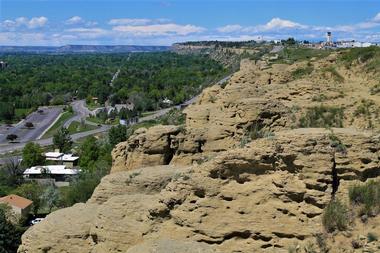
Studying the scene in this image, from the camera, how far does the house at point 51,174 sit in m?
64.8

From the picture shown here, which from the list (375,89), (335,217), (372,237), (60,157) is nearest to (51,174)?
(60,157)

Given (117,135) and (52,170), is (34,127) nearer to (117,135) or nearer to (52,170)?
(52,170)

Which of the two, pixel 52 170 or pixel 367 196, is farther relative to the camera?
pixel 52 170

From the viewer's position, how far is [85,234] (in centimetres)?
1867

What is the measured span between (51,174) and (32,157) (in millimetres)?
7625

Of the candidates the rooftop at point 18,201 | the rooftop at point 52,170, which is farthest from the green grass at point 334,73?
the rooftop at point 52,170

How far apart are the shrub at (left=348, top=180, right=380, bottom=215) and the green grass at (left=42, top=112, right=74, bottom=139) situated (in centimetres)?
9570

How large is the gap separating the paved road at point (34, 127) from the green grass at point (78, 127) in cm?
636

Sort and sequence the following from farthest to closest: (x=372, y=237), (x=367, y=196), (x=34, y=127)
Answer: (x=34, y=127) → (x=367, y=196) → (x=372, y=237)

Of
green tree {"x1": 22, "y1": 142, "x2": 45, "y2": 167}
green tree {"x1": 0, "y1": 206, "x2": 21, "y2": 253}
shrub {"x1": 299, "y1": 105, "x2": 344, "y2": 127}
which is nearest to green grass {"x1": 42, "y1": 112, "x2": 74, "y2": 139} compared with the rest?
green tree {"x1": 22, "y1": 142, "x2": 45, "y2": 167}

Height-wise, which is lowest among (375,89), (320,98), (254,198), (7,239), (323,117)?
(7,239)

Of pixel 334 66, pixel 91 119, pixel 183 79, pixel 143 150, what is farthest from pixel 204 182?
pixel 183 79

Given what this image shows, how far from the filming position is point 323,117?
2478cm

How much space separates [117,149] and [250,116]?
7.94 m
